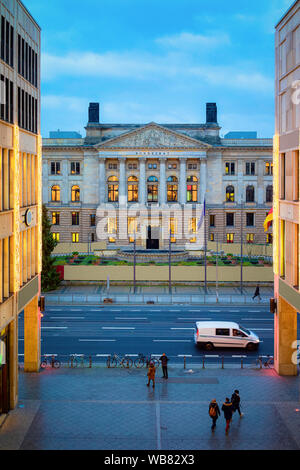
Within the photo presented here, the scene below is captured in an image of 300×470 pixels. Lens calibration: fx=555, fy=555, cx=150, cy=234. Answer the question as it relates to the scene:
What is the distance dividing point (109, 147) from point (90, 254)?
17.8 metres

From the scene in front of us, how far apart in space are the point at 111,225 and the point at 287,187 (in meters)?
65.8

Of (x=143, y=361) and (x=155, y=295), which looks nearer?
(x=143, y=361)

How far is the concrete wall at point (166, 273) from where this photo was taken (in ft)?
209

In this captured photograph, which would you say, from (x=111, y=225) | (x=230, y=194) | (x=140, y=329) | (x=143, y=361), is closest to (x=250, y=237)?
(x=230, y=194)

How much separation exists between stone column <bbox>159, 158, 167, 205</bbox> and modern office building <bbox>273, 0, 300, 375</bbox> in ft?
197

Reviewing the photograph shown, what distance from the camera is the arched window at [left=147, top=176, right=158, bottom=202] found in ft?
301

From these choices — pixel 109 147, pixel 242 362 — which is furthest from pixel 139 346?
→ pixel 109 147

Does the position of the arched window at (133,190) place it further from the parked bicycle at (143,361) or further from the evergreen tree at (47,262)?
the parked bicycle at (143,361)

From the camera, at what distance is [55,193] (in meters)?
93.8

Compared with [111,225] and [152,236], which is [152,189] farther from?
[111,225]

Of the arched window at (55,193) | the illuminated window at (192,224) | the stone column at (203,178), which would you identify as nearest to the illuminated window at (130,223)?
the illuminated window at (192,224)

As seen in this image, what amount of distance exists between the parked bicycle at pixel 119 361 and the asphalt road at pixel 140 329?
145 centimetres

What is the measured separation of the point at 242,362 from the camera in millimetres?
32250

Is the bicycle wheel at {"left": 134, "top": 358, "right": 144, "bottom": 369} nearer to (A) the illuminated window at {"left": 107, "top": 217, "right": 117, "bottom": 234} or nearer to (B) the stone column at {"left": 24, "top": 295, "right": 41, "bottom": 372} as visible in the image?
(B) the stone column at {"left": 24, "top": 295, "right": 41, "bottom": 372}
